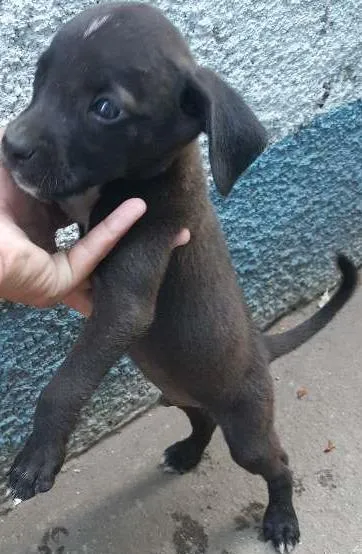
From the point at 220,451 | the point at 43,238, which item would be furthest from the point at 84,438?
the point at 43,238

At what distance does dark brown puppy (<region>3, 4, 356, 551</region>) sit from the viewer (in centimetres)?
224

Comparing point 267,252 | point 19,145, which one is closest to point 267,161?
point 267,252

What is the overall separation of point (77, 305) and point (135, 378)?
3.23 feet

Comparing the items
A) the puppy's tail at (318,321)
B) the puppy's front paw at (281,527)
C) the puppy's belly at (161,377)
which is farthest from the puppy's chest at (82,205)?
the puppy's front paw at (281,527)

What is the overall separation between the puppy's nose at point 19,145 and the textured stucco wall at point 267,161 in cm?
91

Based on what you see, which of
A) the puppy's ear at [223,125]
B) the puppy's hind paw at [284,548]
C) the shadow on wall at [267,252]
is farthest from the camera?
the shadow on wall at [267,252]

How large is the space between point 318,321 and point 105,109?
1555mm

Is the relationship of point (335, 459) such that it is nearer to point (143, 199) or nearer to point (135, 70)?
point (143, 199)

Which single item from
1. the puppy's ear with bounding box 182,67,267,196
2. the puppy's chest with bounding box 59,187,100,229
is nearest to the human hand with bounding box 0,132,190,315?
the puppy's chest with bounding box 59,187,100,229

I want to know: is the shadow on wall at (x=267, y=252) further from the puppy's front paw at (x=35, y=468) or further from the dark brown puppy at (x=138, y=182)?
the puppy's front paw at (x=35, y=468)

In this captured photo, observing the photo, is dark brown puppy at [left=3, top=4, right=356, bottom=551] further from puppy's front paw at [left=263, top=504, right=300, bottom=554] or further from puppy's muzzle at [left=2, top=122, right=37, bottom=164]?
puppy's front paw at [left=263, top=504, right=300, bottom=554]

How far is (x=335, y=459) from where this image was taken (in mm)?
3678

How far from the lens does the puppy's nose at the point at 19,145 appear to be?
222 cm

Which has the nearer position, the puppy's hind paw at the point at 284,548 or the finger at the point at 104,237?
the finger at the point at 104,237
